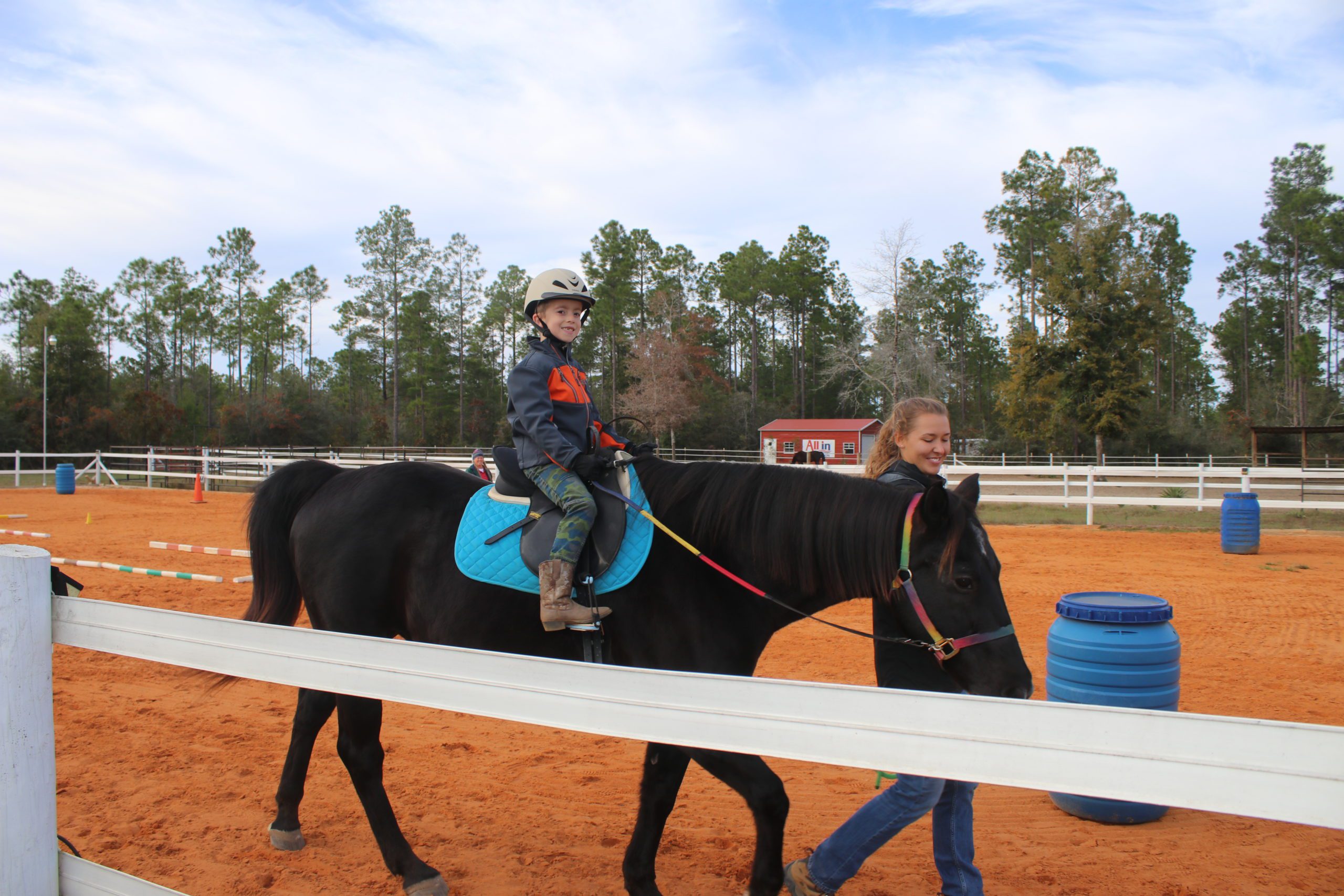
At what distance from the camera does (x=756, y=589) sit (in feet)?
9.66

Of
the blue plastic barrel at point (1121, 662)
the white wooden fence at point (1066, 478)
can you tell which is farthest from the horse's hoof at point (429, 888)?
the white wooden fence at point (1066, 478)

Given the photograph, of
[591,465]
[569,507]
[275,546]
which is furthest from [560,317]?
[275,546]

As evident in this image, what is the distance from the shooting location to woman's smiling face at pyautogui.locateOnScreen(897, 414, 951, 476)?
332 centimetres

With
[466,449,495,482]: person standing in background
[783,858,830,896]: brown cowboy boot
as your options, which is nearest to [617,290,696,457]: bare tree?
[466,449,495,482]: person standing in background

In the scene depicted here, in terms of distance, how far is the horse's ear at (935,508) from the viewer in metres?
2.67

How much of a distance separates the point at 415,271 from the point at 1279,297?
6187 centimetres

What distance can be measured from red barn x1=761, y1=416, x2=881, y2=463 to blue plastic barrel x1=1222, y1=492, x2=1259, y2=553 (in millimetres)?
30305

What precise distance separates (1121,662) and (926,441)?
5.86 ft

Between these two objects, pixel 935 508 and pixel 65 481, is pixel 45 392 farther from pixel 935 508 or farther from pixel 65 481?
pixel 935 508

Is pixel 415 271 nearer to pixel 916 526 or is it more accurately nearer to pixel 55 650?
pixel 55 650

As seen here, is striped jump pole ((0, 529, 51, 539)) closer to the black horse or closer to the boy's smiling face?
the black horse

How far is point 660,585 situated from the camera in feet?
10.3

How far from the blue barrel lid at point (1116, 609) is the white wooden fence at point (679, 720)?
314 cm

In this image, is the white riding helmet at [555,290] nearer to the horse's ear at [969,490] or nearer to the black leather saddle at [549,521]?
the black leather saddle at [549,521]
